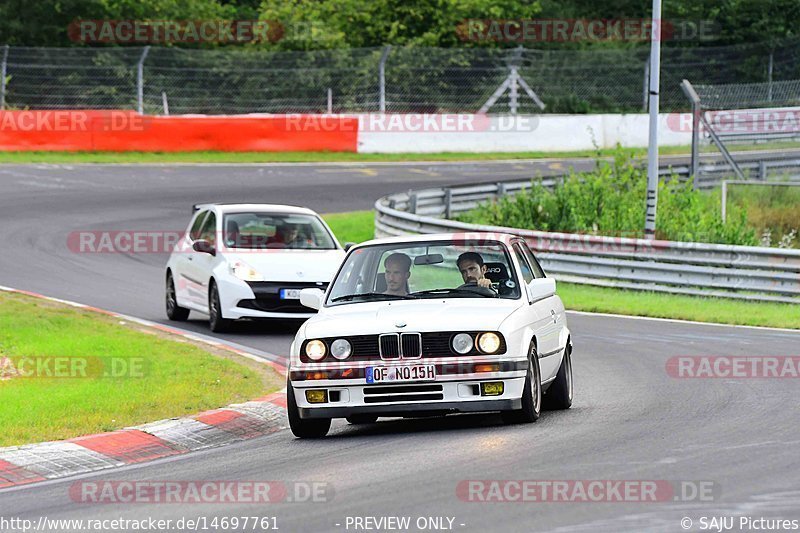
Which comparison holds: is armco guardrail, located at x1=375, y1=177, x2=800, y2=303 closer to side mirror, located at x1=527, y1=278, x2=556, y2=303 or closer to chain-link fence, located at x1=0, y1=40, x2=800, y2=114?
side mirror, located at x1=527, y1=278, x2=556, y2=303

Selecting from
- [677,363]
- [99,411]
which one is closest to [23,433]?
[99,411]

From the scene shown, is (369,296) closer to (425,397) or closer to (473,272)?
(473,272)

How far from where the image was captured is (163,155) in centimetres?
3891

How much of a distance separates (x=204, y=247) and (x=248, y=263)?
2.73ft

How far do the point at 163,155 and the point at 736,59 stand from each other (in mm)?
16429

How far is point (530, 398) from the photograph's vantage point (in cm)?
1035

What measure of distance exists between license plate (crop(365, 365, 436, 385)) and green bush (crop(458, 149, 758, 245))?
16.2 meters

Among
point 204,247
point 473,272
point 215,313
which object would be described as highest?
point 473,272

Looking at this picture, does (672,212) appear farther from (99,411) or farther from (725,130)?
(99,411)

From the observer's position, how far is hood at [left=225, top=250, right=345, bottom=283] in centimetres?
1700
